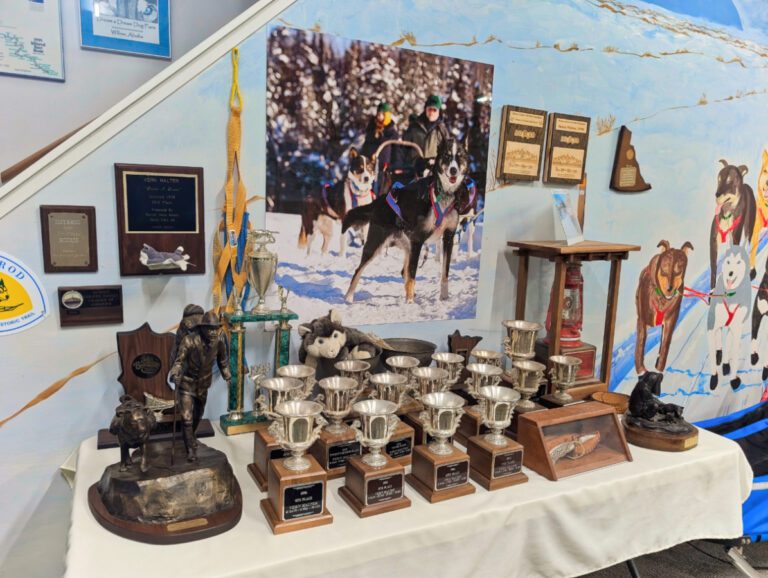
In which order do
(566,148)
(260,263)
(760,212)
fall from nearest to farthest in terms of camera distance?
(260,263) → (566,148) → (760,212)

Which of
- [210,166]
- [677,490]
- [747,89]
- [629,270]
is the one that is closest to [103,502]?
[210,166]

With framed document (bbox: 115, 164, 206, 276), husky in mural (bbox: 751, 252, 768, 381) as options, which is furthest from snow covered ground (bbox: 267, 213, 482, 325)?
husky in mural (bbox: 751, 252, 768, 381)

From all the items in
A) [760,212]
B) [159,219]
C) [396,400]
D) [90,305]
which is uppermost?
[760,212]

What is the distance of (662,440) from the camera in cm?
168

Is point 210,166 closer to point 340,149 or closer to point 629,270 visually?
point 340,149

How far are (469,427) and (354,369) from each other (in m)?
0.39

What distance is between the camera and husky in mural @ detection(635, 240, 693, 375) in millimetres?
2646

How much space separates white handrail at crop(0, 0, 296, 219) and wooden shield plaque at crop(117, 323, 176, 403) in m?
0.45

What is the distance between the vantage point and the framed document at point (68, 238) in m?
1.47

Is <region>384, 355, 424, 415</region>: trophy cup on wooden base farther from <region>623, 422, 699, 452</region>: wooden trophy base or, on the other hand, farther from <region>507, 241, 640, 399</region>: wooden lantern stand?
<region>623, 422, 699, 452</region>: wooden trophy base

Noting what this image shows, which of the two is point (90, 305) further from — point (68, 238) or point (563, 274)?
point (563, 274)

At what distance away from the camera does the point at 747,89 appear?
2779mm

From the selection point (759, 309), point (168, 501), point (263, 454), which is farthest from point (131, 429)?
point (759, 309)

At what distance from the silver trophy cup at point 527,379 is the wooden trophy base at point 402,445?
42cm
